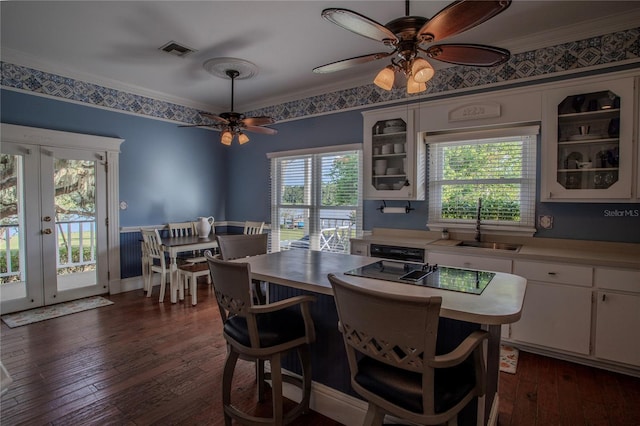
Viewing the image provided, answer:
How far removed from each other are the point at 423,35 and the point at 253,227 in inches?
162

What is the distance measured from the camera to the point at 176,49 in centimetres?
341

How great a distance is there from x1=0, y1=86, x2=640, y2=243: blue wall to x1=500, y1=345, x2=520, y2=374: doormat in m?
1.13

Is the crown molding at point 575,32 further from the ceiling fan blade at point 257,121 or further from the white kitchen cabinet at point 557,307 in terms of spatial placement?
the ceiling fan blade at point 257,121

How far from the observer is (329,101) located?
4.61m

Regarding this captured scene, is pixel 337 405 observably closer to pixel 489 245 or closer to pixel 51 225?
pixel 489 245

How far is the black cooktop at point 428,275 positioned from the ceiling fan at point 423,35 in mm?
1082

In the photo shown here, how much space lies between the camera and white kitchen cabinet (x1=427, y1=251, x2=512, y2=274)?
2.93 meters

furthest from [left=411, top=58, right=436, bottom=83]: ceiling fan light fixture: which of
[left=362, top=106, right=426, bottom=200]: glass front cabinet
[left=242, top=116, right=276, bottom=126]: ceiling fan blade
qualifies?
[left=242, top=116, right=276, bottom=126]: ceiling fan blade

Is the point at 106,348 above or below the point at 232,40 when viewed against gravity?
below

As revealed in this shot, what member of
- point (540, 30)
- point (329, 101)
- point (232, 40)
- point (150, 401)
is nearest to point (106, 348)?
point (150, 401)

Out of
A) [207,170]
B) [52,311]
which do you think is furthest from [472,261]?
[52,311]

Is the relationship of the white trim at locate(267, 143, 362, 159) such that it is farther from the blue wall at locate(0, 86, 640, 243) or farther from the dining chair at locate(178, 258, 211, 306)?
the dining chair at locate(178, 258, 211, 306)

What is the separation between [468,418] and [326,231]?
3.28 m

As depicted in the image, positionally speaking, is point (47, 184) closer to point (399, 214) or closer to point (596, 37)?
point (399, 214)
